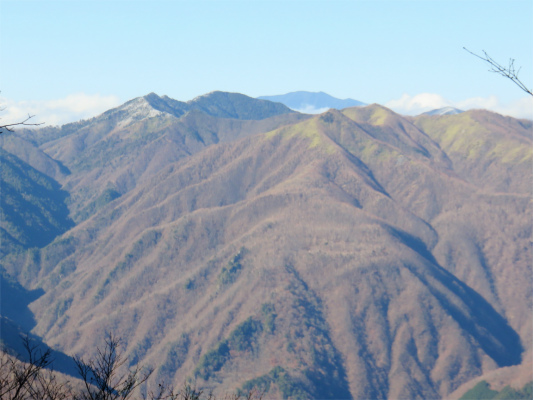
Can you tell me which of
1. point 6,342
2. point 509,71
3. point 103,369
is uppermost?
point 509,71

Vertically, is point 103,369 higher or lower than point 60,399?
higher

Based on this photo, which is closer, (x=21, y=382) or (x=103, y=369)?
(x=21, y=382)

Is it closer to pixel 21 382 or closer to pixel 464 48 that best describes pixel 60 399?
pixel 21 382

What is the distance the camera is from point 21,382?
24578 millimetres

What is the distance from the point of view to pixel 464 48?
2453 centimetres

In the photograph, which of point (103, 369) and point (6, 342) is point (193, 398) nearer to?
point (103, 369)

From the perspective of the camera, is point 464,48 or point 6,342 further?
point 6,342

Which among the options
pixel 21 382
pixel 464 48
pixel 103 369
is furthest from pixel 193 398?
pixel 464 48

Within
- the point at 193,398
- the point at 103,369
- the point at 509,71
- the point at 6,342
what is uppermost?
the point at 509,71

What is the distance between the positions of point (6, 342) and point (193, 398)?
18656 centimetres

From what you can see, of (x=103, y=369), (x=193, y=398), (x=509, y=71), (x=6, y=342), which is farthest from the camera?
(x=6, y=342)

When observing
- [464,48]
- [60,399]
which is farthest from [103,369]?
[464,48]

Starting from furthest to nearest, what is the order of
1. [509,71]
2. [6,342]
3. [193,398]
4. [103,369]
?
[6,342]
[193,398]
[103,369]
[509,71]

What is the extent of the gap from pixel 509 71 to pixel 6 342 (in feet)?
658
